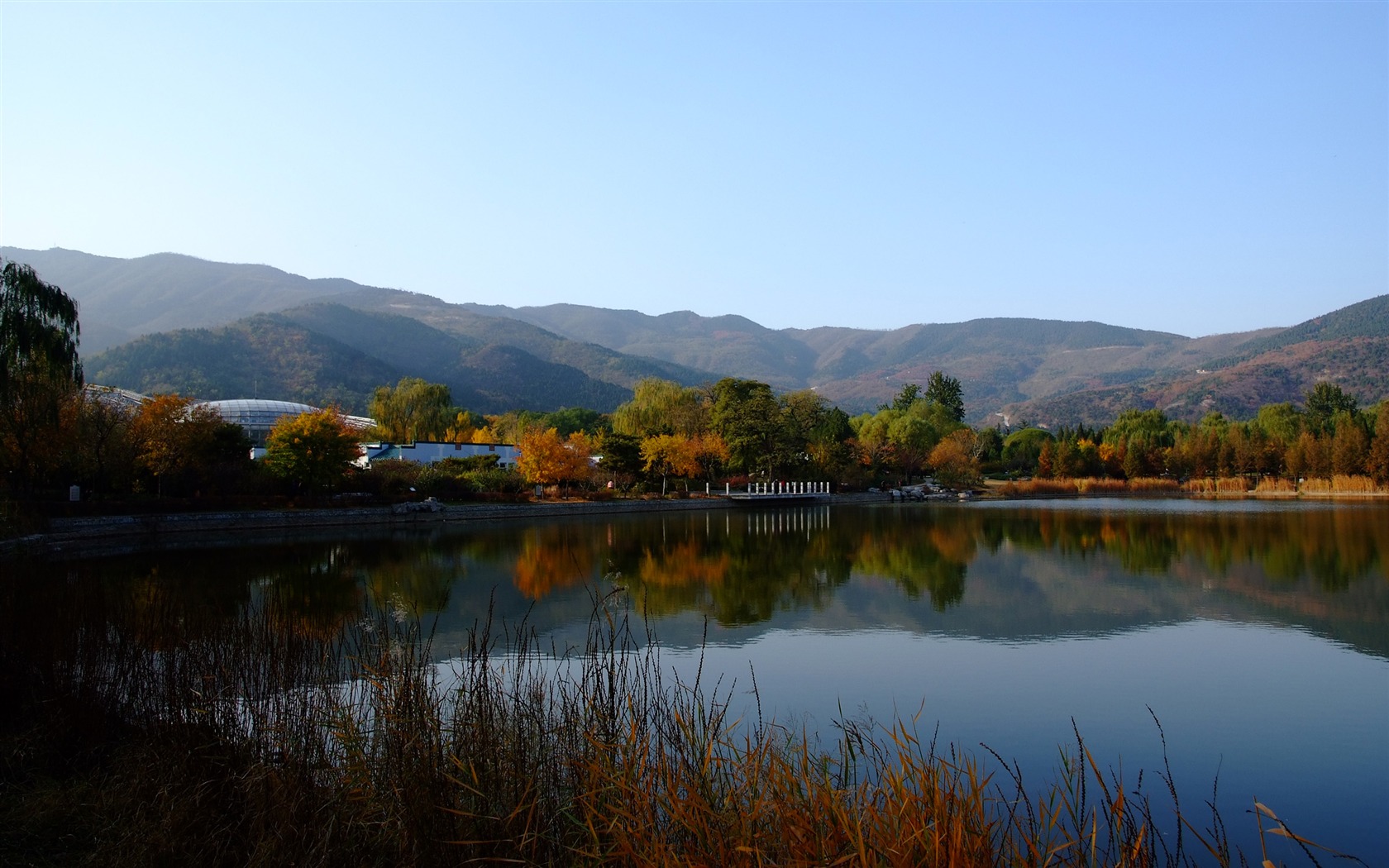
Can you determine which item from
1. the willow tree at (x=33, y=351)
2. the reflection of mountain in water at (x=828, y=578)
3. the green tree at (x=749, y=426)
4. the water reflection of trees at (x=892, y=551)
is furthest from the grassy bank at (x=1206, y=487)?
the willow tree at (x=33, y=351)

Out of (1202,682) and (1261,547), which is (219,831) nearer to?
(1202,682)

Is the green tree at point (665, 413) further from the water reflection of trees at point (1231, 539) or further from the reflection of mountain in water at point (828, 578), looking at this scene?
the reflection of mountain in water at point (828, 578)

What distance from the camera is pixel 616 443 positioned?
48.2 metres

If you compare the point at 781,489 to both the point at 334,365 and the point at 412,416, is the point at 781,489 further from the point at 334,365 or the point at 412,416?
the point at 334,365

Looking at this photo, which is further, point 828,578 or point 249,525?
point 249,525

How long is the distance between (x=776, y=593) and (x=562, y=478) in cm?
2885

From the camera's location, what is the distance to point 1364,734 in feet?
27.1

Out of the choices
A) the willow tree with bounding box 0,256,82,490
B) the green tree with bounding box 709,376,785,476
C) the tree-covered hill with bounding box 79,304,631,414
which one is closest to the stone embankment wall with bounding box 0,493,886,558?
the willow tree with bounding box 0,256,82,490

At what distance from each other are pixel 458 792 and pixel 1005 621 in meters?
11.0

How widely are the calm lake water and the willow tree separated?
3435mm

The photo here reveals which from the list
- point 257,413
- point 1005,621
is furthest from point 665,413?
point 1005,621

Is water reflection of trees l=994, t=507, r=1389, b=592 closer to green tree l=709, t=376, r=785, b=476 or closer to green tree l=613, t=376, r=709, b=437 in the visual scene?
green tree l=709, t=376, r=785, b=476

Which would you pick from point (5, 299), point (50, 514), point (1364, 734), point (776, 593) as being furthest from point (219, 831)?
point (50, 514)

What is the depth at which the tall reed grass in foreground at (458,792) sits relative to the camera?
3682mm
